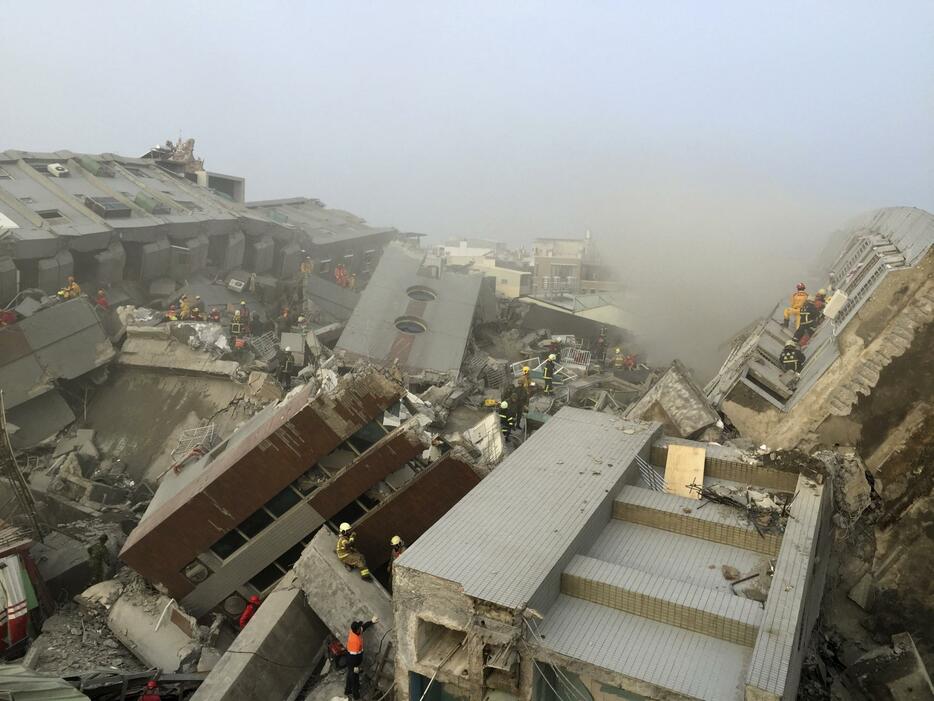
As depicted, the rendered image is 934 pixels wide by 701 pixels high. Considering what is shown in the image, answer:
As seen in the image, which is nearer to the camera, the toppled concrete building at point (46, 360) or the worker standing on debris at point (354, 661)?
the worker standing on debris at point (354, 661)

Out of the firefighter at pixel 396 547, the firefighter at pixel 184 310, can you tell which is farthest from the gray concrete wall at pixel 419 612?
the firefighter at pixel 184 310

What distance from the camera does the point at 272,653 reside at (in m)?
8.10

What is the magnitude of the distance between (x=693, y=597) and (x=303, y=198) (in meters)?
39.3

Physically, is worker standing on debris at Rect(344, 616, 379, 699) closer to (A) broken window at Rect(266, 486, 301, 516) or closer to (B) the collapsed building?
(B) the collapsed building

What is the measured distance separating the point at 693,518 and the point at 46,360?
14.1 metres

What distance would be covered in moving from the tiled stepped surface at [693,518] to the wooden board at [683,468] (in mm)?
352

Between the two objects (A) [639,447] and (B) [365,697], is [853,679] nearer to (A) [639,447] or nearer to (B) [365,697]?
(A) [639,447]

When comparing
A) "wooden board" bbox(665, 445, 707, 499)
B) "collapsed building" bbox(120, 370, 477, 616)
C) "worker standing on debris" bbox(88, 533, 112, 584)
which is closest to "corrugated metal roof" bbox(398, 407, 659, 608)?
"wooden board" bbox(665, 445, 707, 499)

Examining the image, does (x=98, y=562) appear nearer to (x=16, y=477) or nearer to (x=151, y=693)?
(x=16, y=477)

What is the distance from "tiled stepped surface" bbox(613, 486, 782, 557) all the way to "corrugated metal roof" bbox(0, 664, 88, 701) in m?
6.03

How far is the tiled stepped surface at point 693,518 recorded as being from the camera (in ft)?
24.8

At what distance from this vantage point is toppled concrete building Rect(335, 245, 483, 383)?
18031mm

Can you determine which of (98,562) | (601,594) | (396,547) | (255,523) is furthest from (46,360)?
(601,594)

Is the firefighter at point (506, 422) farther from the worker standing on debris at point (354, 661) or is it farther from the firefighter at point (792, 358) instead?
the firefighter at point (792, 358)
